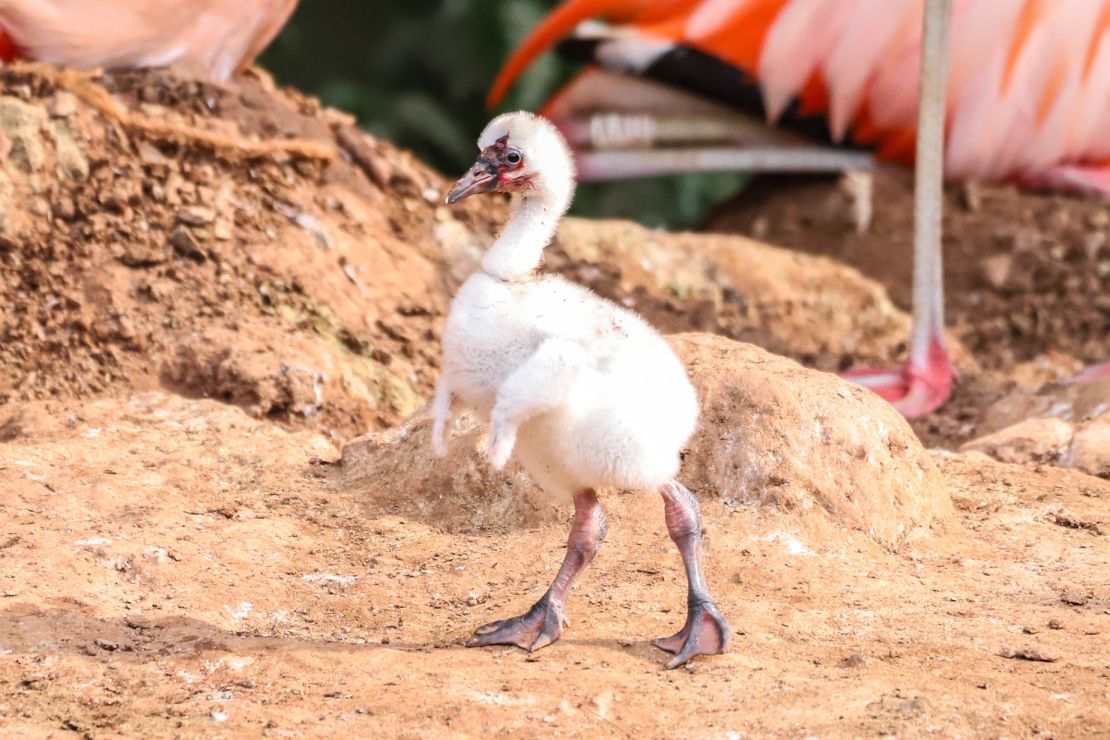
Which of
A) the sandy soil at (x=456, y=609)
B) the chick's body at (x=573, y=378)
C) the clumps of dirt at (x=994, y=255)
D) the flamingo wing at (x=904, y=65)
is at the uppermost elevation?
the flamingo wing at (x=904, y=65)

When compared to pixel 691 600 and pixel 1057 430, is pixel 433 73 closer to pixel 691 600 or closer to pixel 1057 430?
pixel 1057 430

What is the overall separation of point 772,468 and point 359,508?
1.01 meters

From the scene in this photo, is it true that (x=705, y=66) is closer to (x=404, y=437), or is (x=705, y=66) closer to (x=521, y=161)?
(x=404, y=437)

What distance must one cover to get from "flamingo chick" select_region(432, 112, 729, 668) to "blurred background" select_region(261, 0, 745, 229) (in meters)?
5.86

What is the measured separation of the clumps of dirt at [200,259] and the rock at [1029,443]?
69.0 inches

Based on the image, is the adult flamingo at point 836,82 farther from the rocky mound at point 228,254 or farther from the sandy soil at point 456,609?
the sandy soil at point 456,609

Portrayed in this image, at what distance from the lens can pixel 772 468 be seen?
359cm

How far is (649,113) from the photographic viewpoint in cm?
756

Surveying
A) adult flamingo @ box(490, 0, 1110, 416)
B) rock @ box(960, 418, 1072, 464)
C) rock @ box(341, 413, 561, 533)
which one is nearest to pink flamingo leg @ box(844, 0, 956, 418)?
rock @ box(960, 418, 1072, 464)

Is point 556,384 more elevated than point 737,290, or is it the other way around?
point 737,290

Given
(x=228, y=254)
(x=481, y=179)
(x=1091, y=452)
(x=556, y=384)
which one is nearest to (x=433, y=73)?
(x=228, y=254)

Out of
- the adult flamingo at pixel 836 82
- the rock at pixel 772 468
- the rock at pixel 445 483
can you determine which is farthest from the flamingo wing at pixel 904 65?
the rock at pixel 445 483

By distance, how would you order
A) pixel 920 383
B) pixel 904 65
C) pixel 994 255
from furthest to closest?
pixel 994 255 < pixel 904 65 < pixel 920 383

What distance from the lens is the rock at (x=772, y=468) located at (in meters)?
3.58
